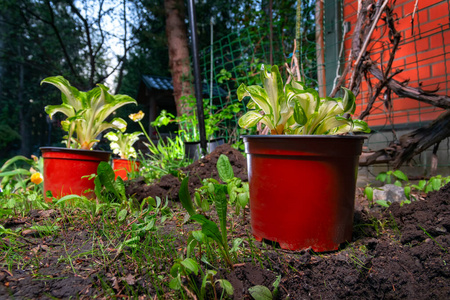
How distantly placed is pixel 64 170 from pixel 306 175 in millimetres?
1499

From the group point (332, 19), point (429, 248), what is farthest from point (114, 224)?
point (332, 19)

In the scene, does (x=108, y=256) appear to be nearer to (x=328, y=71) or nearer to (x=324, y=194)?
(x=324, y=194)

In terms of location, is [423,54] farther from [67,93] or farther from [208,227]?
[67,93]

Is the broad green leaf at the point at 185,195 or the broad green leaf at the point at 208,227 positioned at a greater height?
the broad green leaf at the point at 185,195

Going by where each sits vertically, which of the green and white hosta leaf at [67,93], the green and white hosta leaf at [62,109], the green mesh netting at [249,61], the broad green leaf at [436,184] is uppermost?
the green mesh netting at [249,61]

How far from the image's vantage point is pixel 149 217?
3.74ft

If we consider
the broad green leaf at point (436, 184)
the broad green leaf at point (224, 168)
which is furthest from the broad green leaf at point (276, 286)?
the broad green leaf at point (436, 184)

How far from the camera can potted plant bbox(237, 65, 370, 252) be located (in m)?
0.99

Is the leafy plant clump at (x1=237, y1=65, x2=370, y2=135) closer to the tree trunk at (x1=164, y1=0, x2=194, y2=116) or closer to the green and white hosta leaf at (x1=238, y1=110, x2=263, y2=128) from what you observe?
the green and white hosta leaf at (x1=238, y1=110, x2=263, y2=128)

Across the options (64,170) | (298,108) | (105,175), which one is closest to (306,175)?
(298,108)

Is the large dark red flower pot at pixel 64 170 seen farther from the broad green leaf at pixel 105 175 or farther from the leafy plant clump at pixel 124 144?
the leafy plant clump at pixel 124 144

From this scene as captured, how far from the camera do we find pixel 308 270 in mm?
880

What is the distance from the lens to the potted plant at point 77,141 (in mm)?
1766

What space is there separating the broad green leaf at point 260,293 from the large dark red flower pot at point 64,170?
1417mm
